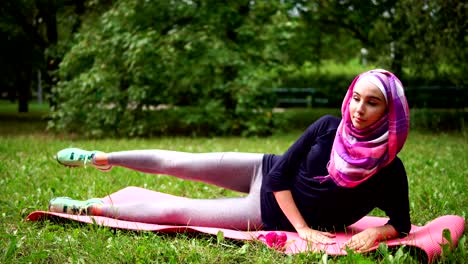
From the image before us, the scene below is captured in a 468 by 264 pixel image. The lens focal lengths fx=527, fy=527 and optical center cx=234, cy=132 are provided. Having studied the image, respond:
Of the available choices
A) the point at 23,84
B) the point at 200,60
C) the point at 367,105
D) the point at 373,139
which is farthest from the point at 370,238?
the point at 23,84

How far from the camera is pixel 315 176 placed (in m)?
3.23

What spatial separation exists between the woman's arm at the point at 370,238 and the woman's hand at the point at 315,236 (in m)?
0.13

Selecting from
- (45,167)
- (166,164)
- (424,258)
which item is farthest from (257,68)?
(424,258)

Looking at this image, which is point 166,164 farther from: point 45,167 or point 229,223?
point 45,167

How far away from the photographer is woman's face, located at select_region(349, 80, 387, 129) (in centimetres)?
281

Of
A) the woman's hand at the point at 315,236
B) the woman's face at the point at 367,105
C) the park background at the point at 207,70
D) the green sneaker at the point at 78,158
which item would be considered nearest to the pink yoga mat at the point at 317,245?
the woman's hand at the point at 315,236

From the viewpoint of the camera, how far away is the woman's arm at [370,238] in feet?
9.64

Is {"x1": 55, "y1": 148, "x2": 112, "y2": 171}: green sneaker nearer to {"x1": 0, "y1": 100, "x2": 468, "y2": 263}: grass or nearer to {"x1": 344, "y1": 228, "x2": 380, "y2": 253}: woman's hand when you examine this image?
{"x1": 0, "y1": 100, "x2": 468, "y2": 263}: grass

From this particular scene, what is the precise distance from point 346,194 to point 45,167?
4.20m

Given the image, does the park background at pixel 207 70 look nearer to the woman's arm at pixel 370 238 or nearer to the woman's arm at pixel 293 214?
the woman's arm at pixel 293 214

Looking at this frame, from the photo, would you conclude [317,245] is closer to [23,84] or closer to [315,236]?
[315,236]

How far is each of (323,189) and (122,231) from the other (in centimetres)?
133

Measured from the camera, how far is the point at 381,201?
3.06m

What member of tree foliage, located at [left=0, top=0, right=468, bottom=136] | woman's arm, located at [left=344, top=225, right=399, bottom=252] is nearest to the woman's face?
woman's arm, located at [left=344, top=225, right=399, bottom=252]
